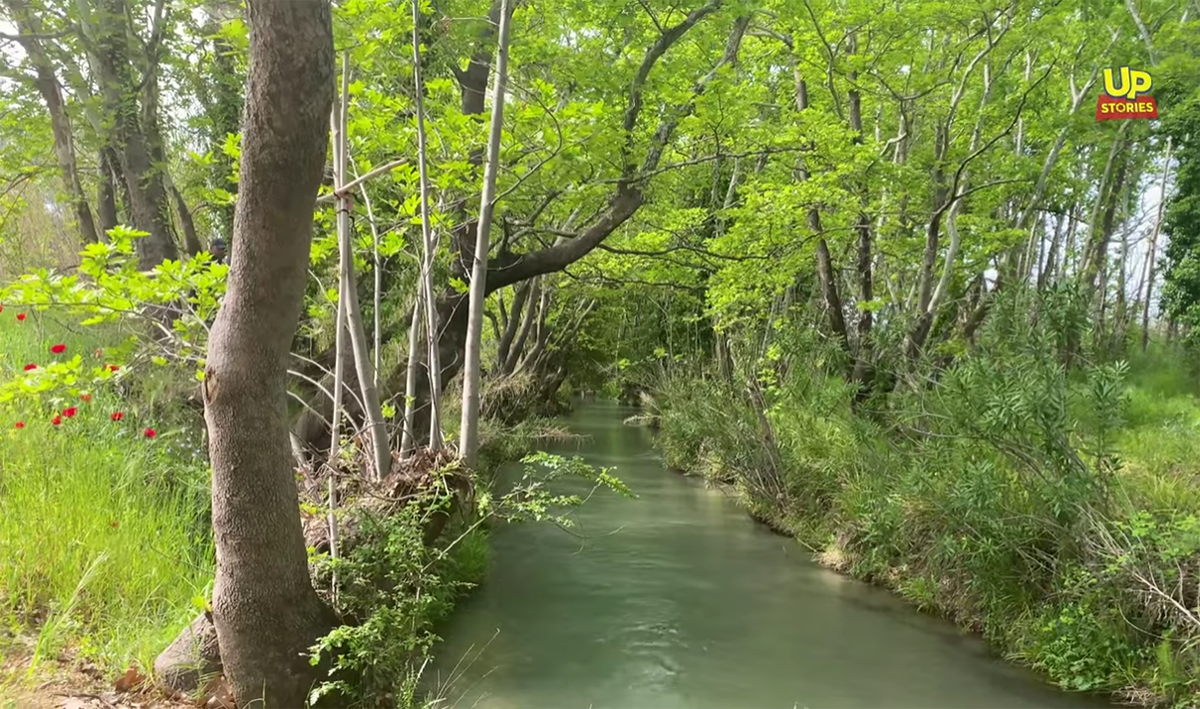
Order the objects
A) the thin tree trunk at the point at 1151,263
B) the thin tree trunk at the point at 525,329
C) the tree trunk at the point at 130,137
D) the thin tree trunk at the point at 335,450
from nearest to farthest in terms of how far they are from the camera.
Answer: the thin tree trunk at the point at 335,450 < the tree trunk at the point at 130,137 < the thin tree trunk at the point at 1151,263 < the thin tree trunk at the point at 525,329

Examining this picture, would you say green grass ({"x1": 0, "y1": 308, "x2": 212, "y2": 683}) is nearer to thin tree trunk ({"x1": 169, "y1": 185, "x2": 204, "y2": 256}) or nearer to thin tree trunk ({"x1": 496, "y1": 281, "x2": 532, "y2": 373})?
thin tree trunk ({"x1": 169, "y1": 185, "x2": 204, "y2": 256})

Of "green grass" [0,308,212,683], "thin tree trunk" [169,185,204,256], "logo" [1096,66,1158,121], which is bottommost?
"green grass" [0,308,212,683]

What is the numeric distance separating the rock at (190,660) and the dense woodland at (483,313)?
0.04 ft

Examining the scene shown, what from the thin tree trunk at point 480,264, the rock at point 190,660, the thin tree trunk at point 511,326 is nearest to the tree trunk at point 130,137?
the thin tree trunk at point 480,264

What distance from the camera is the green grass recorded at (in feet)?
9.95

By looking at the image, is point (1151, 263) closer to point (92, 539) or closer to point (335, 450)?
point (335, 450)

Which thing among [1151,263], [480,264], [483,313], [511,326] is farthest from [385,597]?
[1151,263]

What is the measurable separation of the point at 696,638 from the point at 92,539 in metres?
4.15

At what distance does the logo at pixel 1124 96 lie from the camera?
966 centimetres

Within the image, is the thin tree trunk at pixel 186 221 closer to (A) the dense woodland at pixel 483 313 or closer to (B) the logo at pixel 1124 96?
(A) the dense woodland at pixel 483 313

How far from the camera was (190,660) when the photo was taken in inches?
114

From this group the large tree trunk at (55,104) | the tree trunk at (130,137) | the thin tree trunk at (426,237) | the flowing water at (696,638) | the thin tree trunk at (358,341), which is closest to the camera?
the thin tree trunk at (358,341)

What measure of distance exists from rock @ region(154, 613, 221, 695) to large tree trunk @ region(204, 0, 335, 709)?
21 cm

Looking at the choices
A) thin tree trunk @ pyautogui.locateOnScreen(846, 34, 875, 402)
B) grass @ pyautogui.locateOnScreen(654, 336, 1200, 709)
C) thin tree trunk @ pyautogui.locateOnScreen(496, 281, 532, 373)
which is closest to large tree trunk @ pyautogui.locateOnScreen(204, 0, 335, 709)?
grass @ pyautogui.locateOnScreen(654, 336, 1200, 709)
